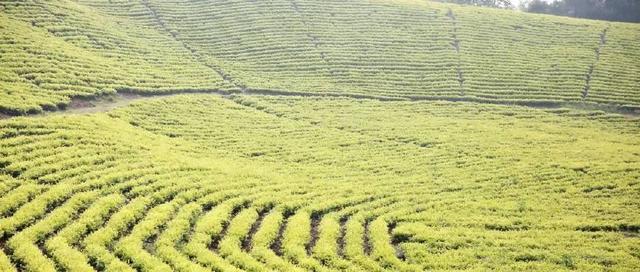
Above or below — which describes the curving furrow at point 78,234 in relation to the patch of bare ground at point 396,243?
above

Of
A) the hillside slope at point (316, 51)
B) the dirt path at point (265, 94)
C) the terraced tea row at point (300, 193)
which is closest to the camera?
the terraced tea row at point (300, 193)

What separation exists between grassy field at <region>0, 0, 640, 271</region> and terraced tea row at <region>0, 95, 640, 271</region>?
0.12 meters

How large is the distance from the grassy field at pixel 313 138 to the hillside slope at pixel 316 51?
272 millimetres

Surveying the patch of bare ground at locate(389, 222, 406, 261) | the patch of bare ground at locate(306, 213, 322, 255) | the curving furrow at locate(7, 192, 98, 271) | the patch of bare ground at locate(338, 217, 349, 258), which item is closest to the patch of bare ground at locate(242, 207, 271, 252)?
the patch of bare ground at locate(306, 213, 322, 255)

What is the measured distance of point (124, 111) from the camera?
35.6 meters

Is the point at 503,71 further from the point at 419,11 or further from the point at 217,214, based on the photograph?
the point at 217,214

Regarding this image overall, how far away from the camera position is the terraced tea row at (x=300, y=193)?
19.3m

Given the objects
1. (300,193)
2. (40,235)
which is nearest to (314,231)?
(300,193)

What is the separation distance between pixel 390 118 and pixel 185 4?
33390 millimetres

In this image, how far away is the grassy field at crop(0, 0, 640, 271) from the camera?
807 inches

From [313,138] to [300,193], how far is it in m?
10.9

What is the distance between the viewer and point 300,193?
26.1 metres

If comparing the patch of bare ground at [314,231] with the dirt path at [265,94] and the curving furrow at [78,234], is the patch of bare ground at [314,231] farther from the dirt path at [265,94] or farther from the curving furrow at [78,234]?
the dirt path at [265,94]

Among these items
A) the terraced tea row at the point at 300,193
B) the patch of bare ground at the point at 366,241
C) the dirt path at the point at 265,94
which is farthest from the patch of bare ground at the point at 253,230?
the dirt path at the point at 265,94
